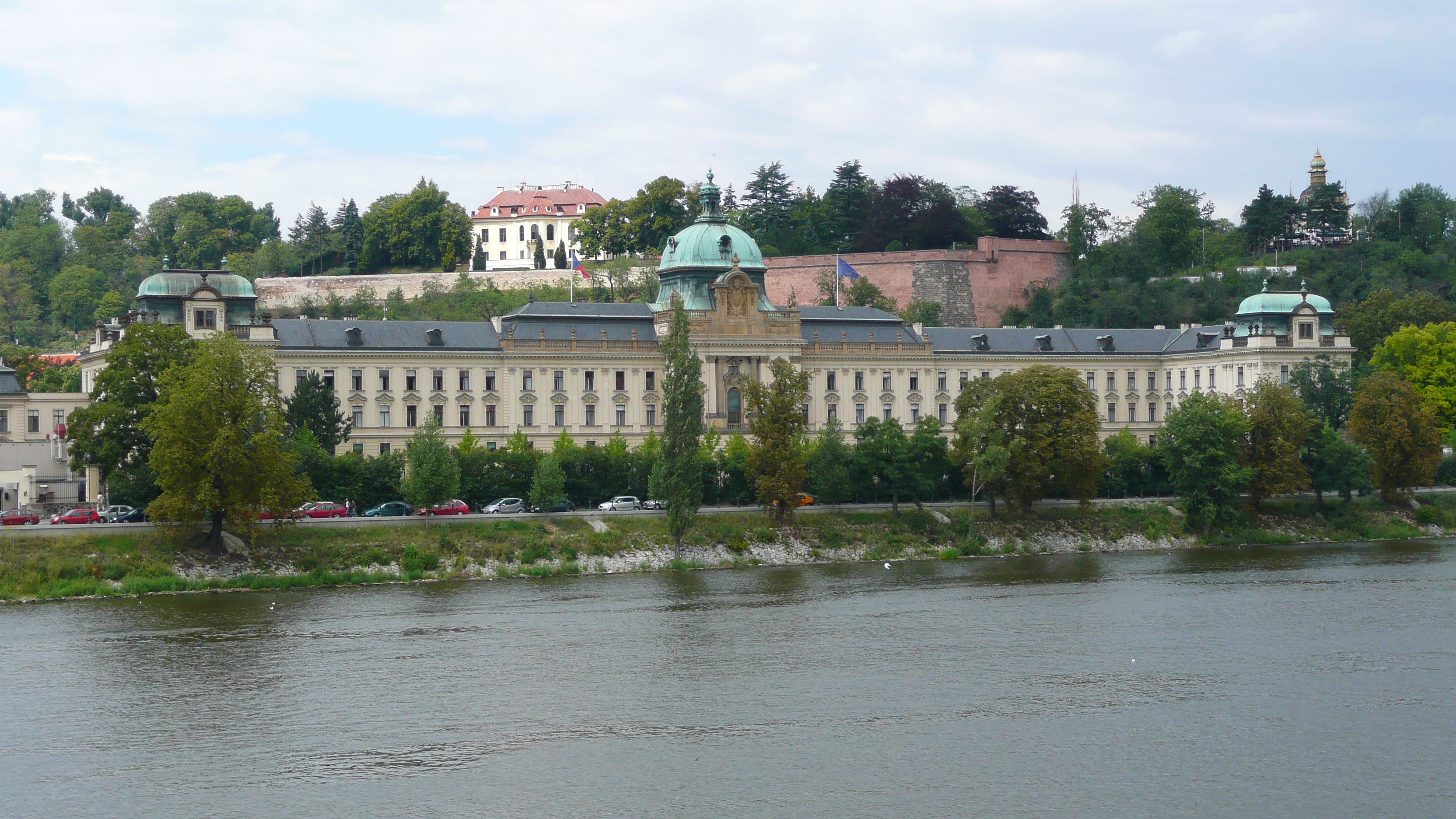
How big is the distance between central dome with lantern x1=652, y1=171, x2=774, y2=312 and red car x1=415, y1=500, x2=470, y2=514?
2687cm

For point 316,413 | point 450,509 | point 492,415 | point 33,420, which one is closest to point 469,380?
point 492,415

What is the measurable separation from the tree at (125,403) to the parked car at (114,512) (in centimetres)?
185

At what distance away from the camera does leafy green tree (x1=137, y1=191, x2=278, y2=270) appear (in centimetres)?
16450

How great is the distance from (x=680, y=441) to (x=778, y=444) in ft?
18.4

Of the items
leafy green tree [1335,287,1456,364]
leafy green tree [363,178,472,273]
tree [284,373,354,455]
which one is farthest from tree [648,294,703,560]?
leafy green tree [363,178,472,273]

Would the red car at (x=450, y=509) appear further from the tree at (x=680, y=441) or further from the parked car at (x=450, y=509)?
the tree at (x=680, y=441)

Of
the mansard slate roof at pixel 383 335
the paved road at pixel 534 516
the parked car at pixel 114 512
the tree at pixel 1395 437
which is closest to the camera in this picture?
the paved road at pixel 534 516

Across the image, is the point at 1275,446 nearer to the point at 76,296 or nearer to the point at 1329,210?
the point at 1329,210

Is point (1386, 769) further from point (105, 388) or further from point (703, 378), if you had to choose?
point (703, 378)

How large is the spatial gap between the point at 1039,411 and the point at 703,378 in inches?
975

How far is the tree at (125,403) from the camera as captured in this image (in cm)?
7225

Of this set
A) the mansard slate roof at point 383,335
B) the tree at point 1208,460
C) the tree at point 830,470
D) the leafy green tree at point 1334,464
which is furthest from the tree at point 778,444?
the leafy green tree at point 1334,464

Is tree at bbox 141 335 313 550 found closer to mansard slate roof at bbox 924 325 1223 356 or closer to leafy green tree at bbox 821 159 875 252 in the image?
mansard slate roof at bbox 924 325 1223 356

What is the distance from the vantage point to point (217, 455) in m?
66.8
